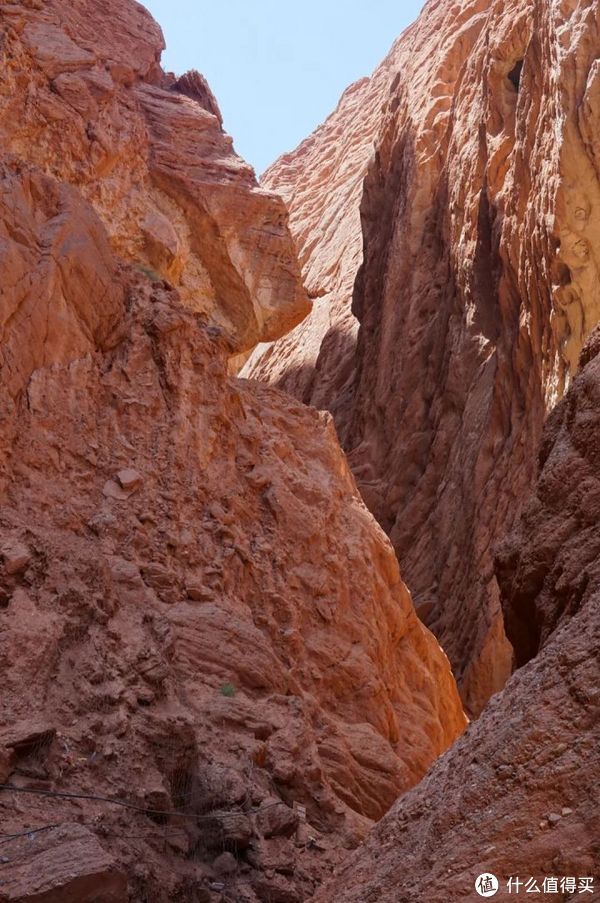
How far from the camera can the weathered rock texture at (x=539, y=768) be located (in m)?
4.83

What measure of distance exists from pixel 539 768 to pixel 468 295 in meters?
18.8

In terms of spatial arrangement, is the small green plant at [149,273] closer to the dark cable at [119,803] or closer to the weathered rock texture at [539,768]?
the dark cable at [119,803]

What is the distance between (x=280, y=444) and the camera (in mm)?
13922

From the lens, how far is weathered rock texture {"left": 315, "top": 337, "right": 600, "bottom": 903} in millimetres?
4828

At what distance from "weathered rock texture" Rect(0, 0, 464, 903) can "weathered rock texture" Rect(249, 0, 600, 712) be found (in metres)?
4.63

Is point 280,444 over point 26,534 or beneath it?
over

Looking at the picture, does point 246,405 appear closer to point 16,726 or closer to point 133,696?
point 133,696

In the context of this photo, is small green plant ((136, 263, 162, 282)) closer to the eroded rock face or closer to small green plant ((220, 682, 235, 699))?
the eroded rock face

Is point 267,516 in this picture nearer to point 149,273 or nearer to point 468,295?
point 149,273

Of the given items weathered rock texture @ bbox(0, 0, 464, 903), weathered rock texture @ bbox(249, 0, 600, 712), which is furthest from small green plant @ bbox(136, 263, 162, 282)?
weathered rock texture @ bbox(249, 0, 600, 712)

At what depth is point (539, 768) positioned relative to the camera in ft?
16.7

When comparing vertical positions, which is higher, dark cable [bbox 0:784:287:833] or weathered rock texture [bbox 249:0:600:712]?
weathered rock texture [bbox 249:0:600:712]

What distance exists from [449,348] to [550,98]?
650 cm

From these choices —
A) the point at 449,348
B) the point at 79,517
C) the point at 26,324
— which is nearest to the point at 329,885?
the point at 79,517
